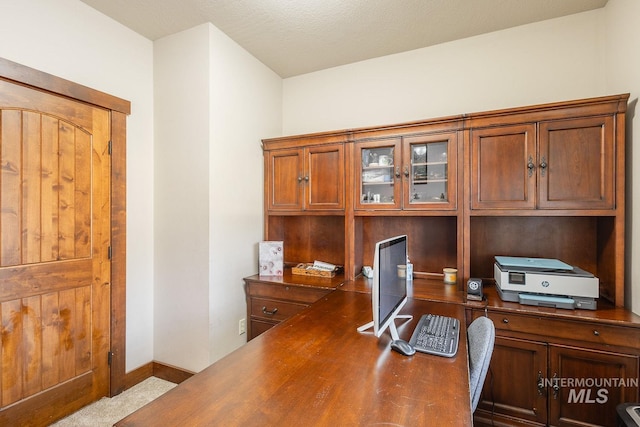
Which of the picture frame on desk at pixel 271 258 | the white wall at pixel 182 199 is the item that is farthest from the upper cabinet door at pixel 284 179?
the white wall at pixel 182 199

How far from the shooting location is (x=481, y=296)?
199 cm

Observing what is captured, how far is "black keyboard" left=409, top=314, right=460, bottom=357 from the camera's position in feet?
4.28

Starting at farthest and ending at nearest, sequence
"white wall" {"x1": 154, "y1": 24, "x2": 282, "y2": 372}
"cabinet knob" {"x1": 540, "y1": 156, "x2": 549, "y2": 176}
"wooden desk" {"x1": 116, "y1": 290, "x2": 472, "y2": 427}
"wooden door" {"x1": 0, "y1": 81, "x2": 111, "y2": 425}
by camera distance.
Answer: "white wall" {"x1": 154, "y1": 24, "x2": 282, "y2": 372} < "cabinet knob" {"x1": 540, "y1": 156, "x2": 549, "y2": 176} < "wooden door" {"x1": 0, "y1": 81, "x2": 111, "y2": 425} < "wooden desk" {"x1": 116, "y1": 290, "x2": 472, "y2": 427}

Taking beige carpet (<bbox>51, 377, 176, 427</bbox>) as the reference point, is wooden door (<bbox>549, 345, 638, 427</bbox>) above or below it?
above

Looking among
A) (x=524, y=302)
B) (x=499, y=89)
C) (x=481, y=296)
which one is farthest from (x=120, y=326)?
(x=499, y=89)

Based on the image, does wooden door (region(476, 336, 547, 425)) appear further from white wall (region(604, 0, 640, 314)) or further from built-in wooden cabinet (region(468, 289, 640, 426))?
white wall (region(604, 0, 640, 314))

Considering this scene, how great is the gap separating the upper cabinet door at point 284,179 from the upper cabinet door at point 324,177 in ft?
0.26

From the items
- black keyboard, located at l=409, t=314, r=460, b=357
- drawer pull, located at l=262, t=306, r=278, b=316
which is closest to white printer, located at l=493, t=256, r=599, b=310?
black keyboard, located at l=409, t=314, r=460, b=357

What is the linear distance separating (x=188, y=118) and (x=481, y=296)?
2585mm

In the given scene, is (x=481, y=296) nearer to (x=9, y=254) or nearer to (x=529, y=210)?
(x=529, y=210)

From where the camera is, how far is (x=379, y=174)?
8.27ft

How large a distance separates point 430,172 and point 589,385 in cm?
161

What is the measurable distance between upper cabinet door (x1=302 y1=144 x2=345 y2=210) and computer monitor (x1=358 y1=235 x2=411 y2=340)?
3.30 feet

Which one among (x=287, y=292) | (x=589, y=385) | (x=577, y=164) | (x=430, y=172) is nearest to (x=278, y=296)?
(x=287, y=292)
